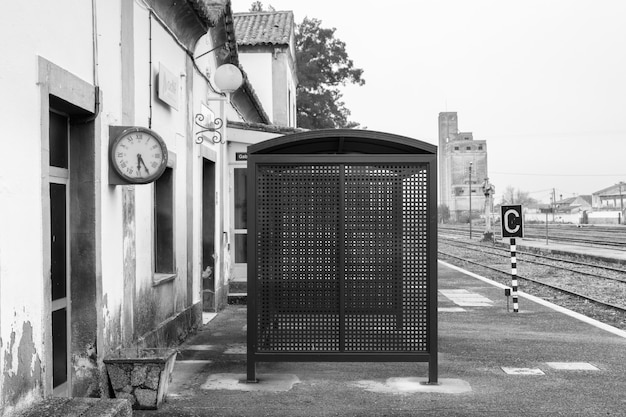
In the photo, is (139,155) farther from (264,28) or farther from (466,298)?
(264,28)

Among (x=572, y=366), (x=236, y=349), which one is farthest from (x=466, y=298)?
(x=236, y=349)

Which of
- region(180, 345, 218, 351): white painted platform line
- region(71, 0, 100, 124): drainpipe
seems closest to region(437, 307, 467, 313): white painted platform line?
region(180, 345, 218, 351): white painted platform line

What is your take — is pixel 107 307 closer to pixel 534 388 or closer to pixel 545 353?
pixel 534 388

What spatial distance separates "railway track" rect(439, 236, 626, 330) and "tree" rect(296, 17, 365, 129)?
46.2 ft

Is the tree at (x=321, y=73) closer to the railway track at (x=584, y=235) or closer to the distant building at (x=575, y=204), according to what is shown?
the railway track at (x=584, y=235)

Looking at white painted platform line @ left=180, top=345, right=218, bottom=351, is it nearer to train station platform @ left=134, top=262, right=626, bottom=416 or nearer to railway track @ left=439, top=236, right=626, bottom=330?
train station platform @ left=134, top=262, right=626, bottom=416

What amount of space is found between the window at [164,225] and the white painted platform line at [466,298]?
6.50 meters

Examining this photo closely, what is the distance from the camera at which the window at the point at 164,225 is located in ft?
30.9

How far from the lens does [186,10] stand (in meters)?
9.78

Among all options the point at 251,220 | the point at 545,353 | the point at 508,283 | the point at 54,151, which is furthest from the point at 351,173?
the point at 508,283

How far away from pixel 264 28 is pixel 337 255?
21.6m

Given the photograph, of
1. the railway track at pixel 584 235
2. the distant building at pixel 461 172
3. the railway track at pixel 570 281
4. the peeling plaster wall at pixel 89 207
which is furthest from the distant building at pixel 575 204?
the peeling plaster wall at pixel 89 207

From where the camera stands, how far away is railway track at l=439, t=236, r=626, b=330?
46.6 ft

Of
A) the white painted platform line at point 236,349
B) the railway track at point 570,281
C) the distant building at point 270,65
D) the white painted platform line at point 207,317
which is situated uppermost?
the distant building at point 270,65
